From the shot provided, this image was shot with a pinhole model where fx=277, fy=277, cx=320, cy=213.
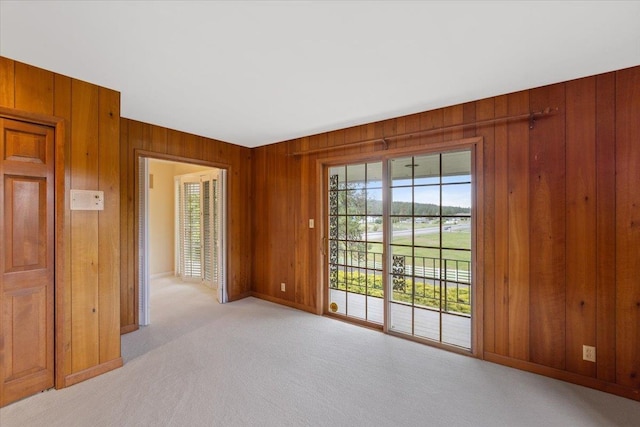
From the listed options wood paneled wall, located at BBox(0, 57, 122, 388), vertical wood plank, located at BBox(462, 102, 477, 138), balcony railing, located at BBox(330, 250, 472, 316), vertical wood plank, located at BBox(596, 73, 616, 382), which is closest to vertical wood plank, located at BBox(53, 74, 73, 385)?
wood paneled wall, located at BBox(0, 57, 122, 388)

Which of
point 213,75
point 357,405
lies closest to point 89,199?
point 213,75

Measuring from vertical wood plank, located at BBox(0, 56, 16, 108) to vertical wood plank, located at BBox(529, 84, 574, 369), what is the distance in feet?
13.7

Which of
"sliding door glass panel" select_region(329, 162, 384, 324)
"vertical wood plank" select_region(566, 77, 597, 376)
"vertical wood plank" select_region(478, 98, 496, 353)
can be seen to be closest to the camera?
"vertical wood plank" select_region(566, 77, 597, 376)

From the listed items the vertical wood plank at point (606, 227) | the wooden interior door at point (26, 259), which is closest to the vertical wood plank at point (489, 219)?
the vertical wood plank at point (606, 227)

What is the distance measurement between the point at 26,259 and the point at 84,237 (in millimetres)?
368

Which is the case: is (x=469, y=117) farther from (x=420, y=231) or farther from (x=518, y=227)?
(x=420, y=231)

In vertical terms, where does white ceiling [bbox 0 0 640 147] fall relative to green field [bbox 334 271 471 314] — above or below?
above

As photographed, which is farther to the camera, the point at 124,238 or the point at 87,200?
the point at 124,238

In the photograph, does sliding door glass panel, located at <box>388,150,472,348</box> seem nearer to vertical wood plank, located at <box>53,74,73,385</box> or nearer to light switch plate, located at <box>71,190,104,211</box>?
light switch plate, located at <box>71,190,104,211</box>

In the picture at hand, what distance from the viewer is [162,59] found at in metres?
2.02

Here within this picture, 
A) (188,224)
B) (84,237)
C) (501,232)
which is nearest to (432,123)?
Answer: (501,232)

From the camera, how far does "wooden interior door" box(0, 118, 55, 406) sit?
2016 millimetres

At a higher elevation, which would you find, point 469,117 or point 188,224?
point 469,117

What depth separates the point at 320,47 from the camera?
1.86 meters
